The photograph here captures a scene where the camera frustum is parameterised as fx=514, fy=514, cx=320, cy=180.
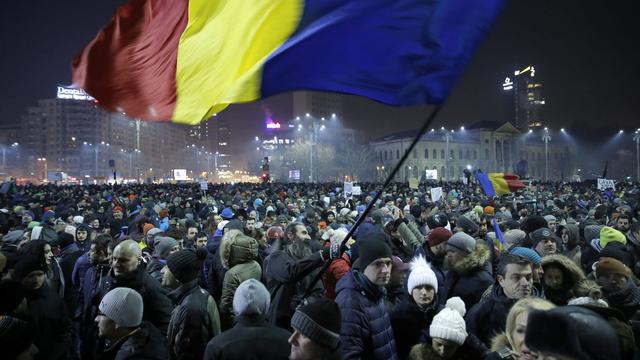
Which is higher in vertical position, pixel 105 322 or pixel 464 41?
pixel 464 41

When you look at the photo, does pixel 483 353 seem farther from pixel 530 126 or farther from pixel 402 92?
pixel 530 126

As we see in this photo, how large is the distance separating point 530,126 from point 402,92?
202 m

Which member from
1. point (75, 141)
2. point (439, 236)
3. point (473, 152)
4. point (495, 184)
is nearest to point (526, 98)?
point (473, 152)

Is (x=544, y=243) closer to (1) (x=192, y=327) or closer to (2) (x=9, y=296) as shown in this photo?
(1) (x=192, y=327)

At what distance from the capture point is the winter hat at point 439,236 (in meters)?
6.24

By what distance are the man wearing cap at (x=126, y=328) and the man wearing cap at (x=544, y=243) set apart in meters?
5.29

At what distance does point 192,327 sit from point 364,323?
56.6 inches

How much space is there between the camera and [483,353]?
3.84m

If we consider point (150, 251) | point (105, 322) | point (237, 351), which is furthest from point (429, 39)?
point (150, 251)

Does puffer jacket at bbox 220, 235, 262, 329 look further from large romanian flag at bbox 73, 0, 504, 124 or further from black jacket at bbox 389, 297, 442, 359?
black jacket at bbox 389, 297, 442, 359

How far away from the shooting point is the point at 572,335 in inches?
82.0

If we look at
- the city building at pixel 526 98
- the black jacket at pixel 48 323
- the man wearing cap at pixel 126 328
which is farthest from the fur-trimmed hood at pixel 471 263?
the city building at pixel 526 98

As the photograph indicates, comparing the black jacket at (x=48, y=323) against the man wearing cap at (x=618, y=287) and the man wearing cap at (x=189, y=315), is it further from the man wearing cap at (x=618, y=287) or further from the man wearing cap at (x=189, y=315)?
the man wearing cap at (x=618, y=287)

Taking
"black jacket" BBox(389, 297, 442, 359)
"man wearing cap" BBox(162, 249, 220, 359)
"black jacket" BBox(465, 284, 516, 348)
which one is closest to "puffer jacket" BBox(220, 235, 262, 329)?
"man wearing cap" BBox(162, 249, 220, 359)
